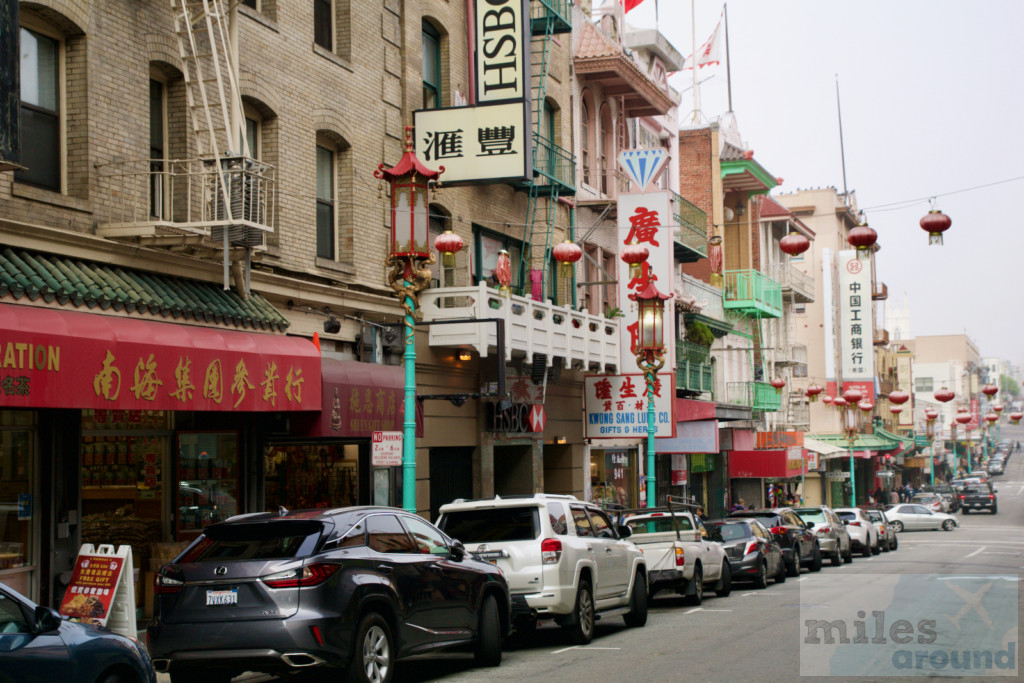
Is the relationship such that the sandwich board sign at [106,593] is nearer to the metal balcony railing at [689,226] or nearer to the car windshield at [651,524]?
the car windshield at [651,524]

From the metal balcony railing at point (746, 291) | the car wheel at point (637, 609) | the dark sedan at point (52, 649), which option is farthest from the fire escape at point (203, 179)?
the metal balcony railing at point (746, 291)

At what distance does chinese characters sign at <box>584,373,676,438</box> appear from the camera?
2925 centimetres

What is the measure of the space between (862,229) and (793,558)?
31.1 feet

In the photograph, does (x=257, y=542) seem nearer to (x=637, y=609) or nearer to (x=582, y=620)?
(x=582, y=620)

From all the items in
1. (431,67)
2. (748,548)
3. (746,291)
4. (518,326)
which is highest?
(431,67)

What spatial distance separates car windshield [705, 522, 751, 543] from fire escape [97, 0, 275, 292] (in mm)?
11629

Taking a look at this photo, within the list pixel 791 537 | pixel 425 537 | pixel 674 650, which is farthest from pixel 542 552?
pixel 791 537

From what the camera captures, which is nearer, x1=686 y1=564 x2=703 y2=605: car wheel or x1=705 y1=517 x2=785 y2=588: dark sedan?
x1=686 y1=564 x2=703 y2=605: car wheel

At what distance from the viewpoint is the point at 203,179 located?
603 inches

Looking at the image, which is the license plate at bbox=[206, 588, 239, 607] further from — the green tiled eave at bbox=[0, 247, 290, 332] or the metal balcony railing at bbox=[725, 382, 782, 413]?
the metal balcony railing at bbox=[725, 382, 782, 413]

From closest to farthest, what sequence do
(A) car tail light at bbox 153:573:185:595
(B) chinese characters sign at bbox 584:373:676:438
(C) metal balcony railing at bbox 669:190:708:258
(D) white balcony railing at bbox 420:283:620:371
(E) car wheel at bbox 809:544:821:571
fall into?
(A) car tail light at bbox 153:573:185:595 < (D) white balcony railing at bbox 420:283:620:371 < (E) car wheel at bbox 809:544:821:571 < (B) chinese characters sign at bbox 584:373:676:438 < (C) metal balcony railing at bbox 669:190:708:258

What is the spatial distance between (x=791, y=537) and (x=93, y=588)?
18209 mm

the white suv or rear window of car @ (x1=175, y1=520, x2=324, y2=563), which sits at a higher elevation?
rear window of car @ (x1=175, y1=520, x2=324, y2=563)

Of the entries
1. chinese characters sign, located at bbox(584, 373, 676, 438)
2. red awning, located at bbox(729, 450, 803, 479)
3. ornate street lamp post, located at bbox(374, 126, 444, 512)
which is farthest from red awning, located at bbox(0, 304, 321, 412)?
red awning, located at bbox(729, 450, 803, 479)
